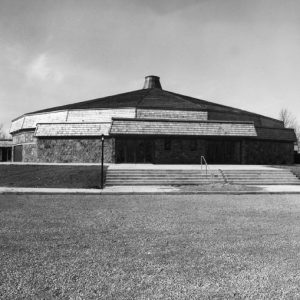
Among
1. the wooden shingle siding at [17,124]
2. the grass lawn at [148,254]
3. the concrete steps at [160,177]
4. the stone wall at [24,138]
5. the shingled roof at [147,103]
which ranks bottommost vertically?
the grass lawn at [148,254]

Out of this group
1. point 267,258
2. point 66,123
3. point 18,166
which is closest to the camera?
point 267,258

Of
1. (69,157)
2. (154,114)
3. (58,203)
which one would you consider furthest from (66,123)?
(58,203)

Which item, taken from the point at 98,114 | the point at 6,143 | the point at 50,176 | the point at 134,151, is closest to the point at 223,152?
the point at 134,151

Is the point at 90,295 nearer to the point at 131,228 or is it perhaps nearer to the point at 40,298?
the point at 40,298

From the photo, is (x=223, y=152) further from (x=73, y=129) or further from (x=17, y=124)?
(x=17, y=124)

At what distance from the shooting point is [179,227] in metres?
7.68

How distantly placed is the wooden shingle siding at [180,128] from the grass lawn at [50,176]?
7034mm

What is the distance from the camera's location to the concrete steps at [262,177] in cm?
1933

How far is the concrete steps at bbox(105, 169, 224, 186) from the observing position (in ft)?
61.5

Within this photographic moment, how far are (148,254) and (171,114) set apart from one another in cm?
2532

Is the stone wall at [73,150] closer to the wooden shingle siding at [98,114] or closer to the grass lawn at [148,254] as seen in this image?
the wooden shingle siding at [98,114]

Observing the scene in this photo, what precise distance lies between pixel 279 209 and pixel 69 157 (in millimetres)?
21853

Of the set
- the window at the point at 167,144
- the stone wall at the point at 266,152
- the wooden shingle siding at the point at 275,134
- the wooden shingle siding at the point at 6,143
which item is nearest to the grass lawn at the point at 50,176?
the window at the point at 167,144

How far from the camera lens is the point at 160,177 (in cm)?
1950
